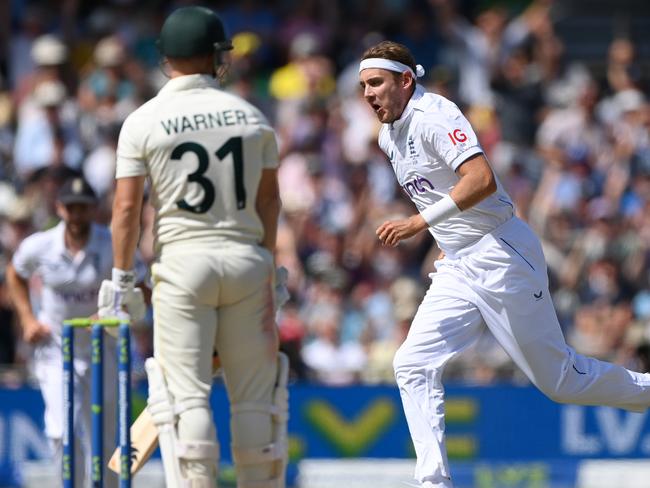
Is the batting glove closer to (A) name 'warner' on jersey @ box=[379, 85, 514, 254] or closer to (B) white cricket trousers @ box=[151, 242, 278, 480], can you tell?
(B) white cricket trousers @ box=[151, 242, 278, 480]

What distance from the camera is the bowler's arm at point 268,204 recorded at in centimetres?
635

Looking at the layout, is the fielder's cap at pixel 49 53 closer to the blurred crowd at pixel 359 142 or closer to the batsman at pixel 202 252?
the blurred crowd at pixel 359 142

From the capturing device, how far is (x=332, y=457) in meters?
11.7

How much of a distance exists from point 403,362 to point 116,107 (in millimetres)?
8136

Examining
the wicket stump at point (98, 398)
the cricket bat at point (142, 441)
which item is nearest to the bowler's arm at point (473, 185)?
the wicket stump at point (98, 398)

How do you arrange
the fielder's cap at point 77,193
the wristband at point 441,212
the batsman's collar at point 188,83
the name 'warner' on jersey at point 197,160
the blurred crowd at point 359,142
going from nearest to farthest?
1. the name 'warner' on jersey at point 197,160
2. the batsman's collar at point 188,83
3. the wristband at point 441,212
4. the fielder's cap at point 77,193
5. the blurred crowd at point 359,142

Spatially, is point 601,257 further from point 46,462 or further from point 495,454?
point 46,462

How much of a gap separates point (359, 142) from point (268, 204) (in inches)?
323

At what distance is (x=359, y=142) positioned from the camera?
1453 centimetres

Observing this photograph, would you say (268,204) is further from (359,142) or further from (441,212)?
(359,142)

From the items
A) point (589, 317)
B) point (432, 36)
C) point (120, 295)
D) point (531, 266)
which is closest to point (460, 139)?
point (531, 266)

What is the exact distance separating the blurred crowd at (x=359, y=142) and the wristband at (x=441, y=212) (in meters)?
5.05

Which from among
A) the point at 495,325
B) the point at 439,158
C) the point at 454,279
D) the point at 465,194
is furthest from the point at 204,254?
the point at 495,325

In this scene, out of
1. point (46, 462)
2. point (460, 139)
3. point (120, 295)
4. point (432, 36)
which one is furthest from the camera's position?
point (432, 36)
